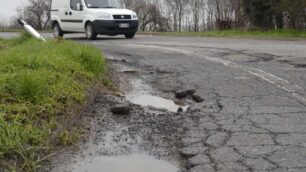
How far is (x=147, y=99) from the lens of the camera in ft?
25.0

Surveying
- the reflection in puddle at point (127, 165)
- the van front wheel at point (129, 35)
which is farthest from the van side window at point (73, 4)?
the reflection in puddle at point (127, 165)

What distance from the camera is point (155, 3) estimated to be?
134ft

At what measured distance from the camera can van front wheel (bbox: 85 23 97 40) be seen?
59.1ft

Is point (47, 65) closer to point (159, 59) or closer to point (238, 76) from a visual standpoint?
point (238, 76)

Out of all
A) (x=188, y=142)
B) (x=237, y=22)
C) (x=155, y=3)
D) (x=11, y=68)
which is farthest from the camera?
(x=155, y=3)

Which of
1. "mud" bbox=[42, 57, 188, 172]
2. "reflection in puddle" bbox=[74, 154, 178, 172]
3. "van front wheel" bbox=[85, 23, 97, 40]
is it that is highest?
"van front wheel" bbox=[85, 23, 97, 40]

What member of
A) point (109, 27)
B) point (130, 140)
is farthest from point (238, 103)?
point (109, 27)

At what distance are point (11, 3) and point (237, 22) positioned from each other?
2628 centimetres

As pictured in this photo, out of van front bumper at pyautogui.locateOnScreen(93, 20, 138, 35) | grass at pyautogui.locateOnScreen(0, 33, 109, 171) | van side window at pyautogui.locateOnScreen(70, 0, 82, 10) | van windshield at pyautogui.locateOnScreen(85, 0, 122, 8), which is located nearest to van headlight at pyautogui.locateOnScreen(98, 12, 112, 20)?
van front bumper at pyautogui.locateOnScreen(93, 20, 138, 35)

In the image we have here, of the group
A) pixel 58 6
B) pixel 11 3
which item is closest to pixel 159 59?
pixel 58 6

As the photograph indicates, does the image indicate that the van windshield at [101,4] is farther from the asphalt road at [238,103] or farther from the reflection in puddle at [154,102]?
the reflection in puddle at [154,102]

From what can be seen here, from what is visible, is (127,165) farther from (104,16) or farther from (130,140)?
(104,16)

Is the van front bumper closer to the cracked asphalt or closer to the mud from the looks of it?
the cracked asphalt

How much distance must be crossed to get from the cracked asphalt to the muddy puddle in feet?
0.69
